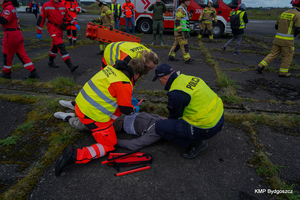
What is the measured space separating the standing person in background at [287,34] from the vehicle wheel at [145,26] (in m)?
7.70

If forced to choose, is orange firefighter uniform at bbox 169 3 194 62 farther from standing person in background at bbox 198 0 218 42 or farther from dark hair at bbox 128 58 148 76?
standing person in background at bbox 198 0 218 42

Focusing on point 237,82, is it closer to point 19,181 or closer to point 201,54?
point 201,54

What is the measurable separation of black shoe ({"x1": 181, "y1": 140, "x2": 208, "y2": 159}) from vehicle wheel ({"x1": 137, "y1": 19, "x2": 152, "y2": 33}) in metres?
10.5

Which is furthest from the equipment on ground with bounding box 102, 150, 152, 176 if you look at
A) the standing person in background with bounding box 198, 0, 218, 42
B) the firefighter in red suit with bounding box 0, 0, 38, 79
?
the standing person in background with bounding box 198, 0, 218, 42

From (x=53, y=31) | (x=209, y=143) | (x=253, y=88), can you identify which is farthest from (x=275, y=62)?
(x=53, y=31)

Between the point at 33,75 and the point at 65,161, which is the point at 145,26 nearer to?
the point at 33,75

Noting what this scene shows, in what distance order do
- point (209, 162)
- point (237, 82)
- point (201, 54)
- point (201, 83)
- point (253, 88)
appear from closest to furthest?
1. point (201, 83)
2. point (209, 162)
3. point (253, 88)
4. point (237, 82)
5. point (201, 54)

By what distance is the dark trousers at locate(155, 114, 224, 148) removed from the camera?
234cm

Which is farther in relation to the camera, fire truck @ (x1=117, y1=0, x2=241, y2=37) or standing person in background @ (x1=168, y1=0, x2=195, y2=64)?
fire truck @ (x1=117, y1=0, x2=241, y2=37)

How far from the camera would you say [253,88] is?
4.51 meters

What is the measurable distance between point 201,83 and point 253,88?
2.86 m

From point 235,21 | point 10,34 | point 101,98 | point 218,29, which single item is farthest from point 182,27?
point 218,29

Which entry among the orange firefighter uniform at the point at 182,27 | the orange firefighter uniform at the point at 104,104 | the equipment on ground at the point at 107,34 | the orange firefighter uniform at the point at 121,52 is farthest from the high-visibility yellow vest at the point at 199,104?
the orange firefighter uniform at the point at 182,27

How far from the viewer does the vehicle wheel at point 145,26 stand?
11648mm
